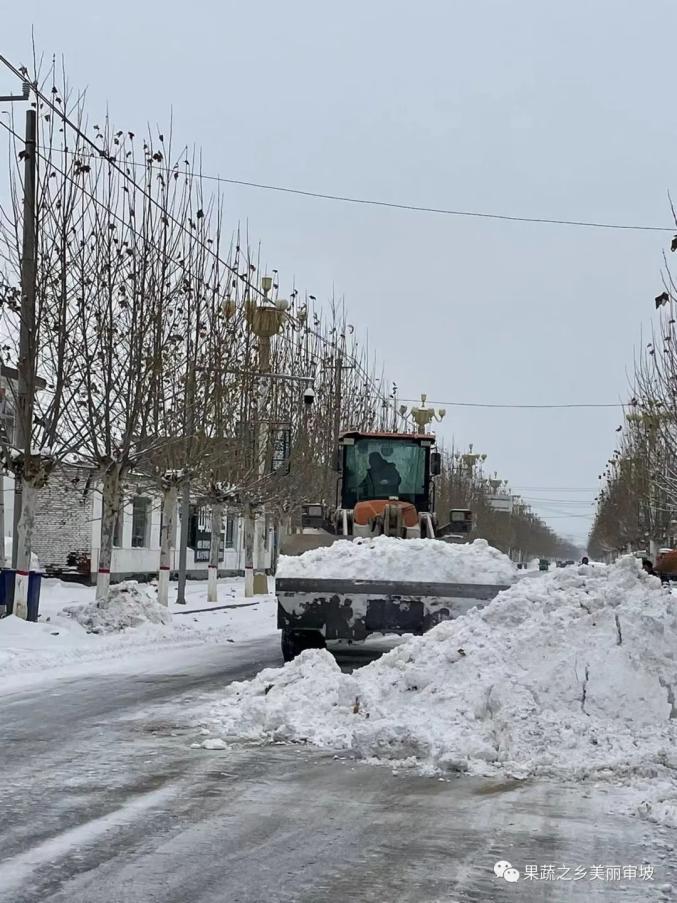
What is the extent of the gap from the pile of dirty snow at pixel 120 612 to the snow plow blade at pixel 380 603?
6.33 m

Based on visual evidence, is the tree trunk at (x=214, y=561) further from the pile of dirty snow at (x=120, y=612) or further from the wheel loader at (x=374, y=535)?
the wheel loader at (x=374, y=535)

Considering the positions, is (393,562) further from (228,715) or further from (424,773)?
(424,773)

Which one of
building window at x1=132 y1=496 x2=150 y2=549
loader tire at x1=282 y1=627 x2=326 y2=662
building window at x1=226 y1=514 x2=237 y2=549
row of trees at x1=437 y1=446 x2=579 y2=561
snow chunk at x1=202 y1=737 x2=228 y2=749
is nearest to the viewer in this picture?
snow chunk at x1=202 y1=737 x2=228 y2=749

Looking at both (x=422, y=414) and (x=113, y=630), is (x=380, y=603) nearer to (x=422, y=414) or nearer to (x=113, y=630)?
(x=113, y=630)

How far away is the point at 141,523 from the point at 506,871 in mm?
35011

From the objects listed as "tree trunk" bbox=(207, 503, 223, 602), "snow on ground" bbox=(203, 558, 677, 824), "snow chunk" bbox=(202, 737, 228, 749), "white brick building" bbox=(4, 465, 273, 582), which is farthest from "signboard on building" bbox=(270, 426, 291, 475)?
"snow chunk" bbox=(202, 737, 228, 749)

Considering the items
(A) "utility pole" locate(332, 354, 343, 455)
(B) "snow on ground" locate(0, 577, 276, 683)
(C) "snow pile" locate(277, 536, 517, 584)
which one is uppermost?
(A) "utility pole" locate(332, 354, 343, 455)

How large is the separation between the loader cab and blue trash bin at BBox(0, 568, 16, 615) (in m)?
5.50

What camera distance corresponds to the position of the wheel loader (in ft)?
40.2

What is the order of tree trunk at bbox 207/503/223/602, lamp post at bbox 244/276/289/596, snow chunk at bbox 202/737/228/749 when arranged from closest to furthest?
snow chunk at bbox 202/737/228/749 < lamp post at bbox 244/276/289/596 < tree trunk at bbox 207/503/223/602

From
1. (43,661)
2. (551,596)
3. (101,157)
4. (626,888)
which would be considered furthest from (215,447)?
(626,888)

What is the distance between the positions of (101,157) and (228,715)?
12.8m

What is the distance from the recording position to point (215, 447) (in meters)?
24.9

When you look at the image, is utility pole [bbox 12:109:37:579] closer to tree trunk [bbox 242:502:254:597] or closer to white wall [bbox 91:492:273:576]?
white wall [bbox 91:492:273:576]
